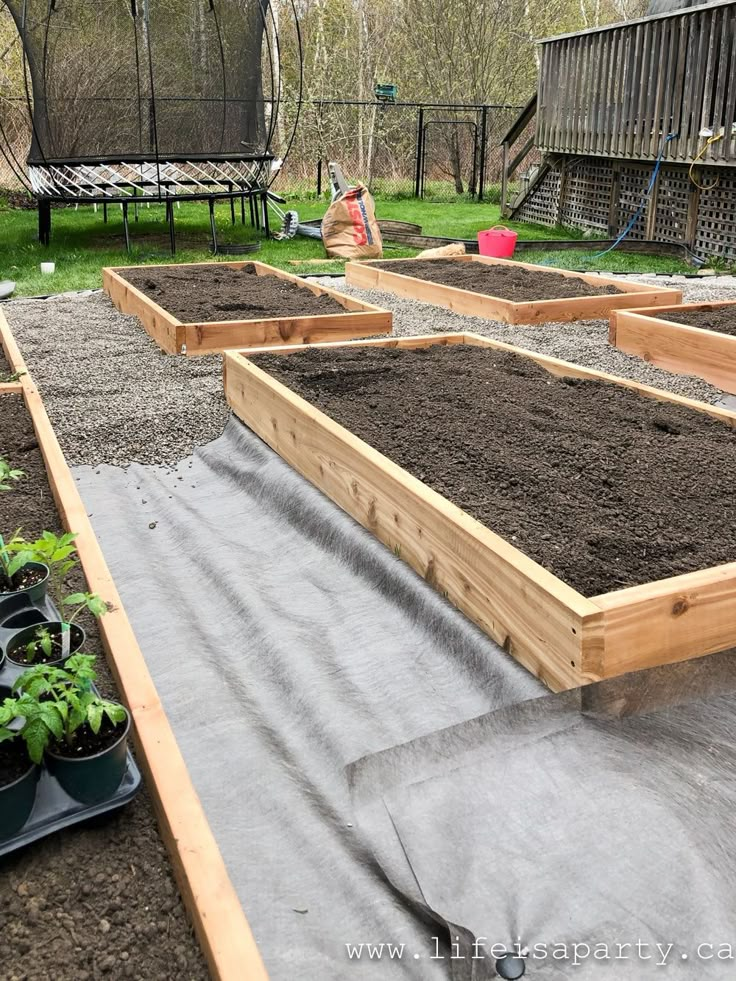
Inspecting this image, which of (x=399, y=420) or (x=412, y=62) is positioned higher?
(x=412, y=62)

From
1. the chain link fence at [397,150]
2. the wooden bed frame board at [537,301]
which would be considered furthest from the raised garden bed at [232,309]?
the chain link fence at [397,150]

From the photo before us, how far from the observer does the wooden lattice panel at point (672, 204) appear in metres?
9.50

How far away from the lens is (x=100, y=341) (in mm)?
5422

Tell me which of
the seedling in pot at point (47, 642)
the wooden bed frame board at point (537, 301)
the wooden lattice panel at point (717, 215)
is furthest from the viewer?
the wooden lattice panel at point (717, 215)

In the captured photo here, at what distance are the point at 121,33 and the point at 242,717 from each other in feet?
30.3

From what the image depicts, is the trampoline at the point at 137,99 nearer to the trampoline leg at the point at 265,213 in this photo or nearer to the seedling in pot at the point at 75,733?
the trampoline leg at the point at 265,213

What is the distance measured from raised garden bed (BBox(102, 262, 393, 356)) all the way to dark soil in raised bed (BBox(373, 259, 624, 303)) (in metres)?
1.14

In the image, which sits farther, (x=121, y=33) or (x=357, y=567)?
(x=121, y=33)

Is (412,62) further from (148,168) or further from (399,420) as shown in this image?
(399,420)

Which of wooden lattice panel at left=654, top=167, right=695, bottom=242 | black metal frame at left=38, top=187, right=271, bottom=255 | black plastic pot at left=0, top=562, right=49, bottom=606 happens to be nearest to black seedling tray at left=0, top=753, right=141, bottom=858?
black plastic pot at left=0, top=562, right=49, bottom=606

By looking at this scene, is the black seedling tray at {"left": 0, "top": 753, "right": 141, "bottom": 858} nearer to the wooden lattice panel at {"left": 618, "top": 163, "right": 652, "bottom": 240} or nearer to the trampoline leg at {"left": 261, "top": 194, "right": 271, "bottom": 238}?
the trampoline leg at {"left": 261, "top": 194, "right": 271, "bottom": 238}

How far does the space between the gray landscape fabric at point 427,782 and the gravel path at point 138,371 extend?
1.22 meters

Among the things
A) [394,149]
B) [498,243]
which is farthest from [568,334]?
[394,149]

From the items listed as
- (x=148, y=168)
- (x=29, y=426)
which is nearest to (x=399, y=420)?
(x=29, y=426)
